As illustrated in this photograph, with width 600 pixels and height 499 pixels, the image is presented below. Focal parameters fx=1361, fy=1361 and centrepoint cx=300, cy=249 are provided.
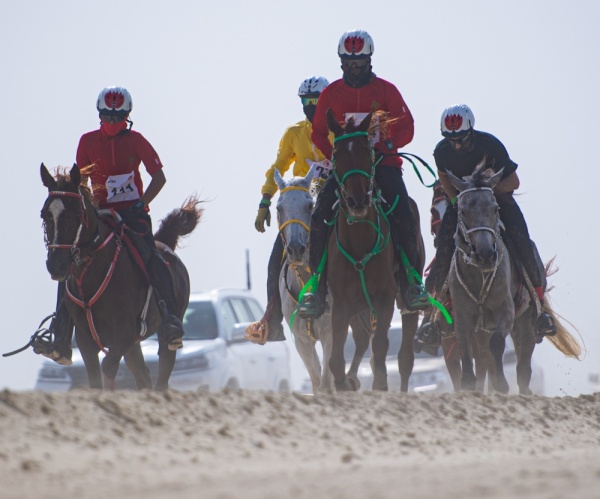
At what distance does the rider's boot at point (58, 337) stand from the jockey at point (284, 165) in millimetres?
2627

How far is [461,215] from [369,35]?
2048 mm

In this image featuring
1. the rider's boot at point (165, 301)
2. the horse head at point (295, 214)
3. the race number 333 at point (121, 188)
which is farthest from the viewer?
the race number 333 at point (121, 188)

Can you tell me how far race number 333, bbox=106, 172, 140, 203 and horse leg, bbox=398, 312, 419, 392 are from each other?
11.0ft

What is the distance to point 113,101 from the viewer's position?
1480 centimetres

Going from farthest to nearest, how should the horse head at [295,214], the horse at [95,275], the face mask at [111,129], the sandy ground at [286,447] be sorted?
the face mask at [111,129]
the horse head at [295,214]
the horse at [95,275]
the sandy ground at [286,447]

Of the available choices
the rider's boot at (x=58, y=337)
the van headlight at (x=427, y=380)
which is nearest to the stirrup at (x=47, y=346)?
the rider's boot at (x=58, y=337)

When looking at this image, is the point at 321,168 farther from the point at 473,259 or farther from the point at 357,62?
the point at 473,259

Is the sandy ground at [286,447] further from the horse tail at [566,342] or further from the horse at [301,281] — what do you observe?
the horse tail at [566,342]

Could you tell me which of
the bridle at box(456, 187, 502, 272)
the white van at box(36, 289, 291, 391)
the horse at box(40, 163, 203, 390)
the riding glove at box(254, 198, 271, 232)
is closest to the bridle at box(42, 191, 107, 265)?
the horse at box(40, 163, 203, 390)

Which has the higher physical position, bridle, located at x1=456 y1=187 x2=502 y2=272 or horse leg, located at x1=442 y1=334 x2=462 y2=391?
bridle, located at x1=456 y1=187 x2=502 y2=272

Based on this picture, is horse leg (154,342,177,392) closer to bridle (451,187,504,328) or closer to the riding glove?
the riding glove

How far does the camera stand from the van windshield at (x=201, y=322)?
20125mm

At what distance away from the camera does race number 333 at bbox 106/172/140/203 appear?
14688mm

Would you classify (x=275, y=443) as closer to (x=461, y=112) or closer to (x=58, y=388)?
(x=461, y=112)
